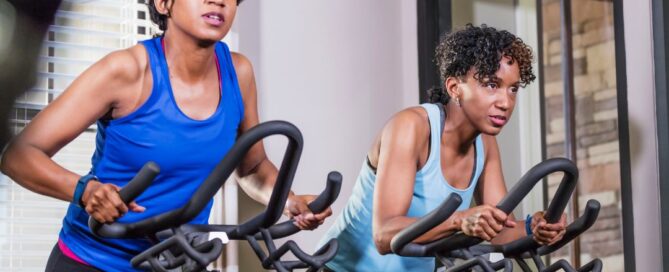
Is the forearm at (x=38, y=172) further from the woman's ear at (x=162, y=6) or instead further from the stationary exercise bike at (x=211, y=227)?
the woman's ear at (x=162, y=6)

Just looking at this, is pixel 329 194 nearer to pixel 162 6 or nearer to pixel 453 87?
pixel 162 6

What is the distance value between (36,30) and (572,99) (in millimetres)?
1722

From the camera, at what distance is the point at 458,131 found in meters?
2.33

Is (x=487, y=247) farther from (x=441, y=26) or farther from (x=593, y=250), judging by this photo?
(x=441, y=26)

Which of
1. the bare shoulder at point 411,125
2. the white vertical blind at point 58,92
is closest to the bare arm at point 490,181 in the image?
the bare shoulder at point 411,125

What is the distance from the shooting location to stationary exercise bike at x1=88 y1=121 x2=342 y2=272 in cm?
151

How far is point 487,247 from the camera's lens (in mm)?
1908

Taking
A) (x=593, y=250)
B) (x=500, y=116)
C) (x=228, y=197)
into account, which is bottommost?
(x=593, y=250)

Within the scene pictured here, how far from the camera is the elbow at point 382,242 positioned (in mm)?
2061

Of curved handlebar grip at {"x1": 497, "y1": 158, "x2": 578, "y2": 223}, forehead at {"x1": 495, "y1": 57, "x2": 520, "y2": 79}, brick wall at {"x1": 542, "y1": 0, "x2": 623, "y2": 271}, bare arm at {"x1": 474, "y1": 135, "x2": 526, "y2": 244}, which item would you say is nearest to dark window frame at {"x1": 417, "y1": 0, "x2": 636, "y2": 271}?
brick wall at {"x1": 542, "y1": 0, "x2": 623, "y2": 271}

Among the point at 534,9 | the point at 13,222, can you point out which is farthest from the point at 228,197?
the point at 534,9

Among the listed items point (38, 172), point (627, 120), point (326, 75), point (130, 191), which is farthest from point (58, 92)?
point (627, 120)

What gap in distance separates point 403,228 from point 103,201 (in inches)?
27.2

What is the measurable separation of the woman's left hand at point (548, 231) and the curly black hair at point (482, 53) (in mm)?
460
